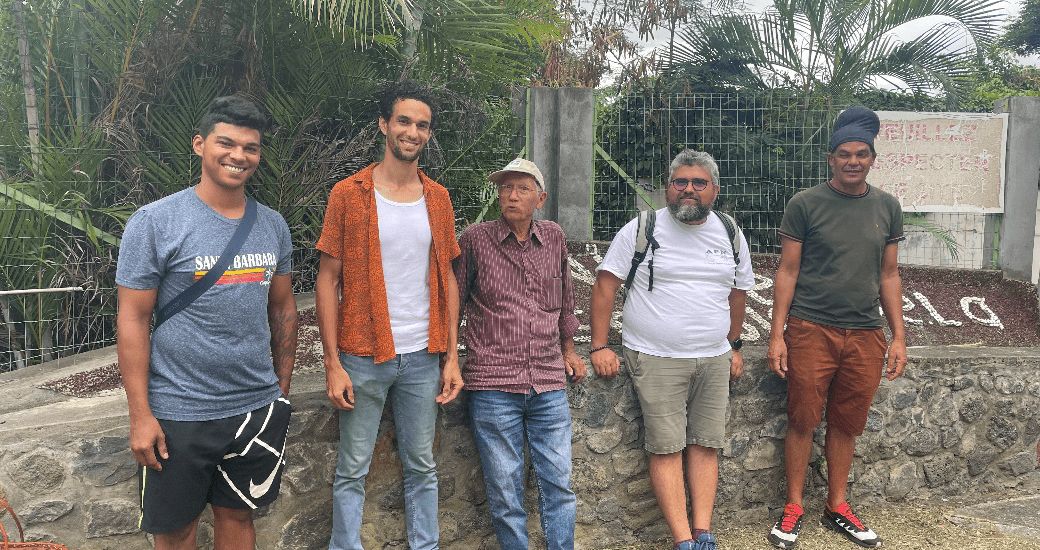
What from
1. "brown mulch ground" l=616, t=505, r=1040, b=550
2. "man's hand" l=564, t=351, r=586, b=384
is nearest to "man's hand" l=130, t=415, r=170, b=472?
"man's hand" l=564, t=351, r=586, b=384

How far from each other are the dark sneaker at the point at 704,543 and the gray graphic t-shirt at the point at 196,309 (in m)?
2.01

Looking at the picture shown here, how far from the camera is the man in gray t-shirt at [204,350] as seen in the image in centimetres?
229

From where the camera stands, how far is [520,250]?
3.15 m

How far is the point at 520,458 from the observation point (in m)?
3.16

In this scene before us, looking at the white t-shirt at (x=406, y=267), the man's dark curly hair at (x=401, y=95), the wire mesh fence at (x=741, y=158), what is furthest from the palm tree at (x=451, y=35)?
the white t-shirt at (x=406, y=267)

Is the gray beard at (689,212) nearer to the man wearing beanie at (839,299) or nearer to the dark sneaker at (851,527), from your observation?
the man wearing beanie at (839,299)

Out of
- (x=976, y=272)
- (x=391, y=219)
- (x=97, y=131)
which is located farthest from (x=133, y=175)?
(x=976, y=272)

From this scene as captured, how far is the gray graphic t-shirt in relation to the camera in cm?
230

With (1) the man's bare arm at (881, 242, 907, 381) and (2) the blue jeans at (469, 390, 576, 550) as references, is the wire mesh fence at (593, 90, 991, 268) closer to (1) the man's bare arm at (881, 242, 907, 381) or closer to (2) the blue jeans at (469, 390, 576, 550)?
(1) the man's bare arm at (881, 242, 907, 381)

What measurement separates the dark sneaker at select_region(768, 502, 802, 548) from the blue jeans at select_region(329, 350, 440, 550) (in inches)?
70.8

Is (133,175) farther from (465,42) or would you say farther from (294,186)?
(465,42)

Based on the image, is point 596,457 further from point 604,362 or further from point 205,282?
point 205,282

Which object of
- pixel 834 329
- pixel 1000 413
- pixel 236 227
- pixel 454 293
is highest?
pixel 236 227

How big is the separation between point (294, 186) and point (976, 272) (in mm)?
5437
